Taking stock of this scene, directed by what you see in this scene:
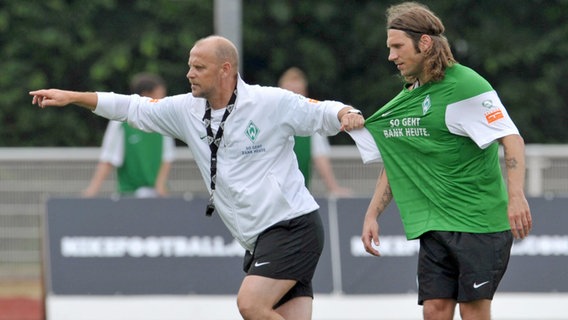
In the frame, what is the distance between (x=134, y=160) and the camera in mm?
13000

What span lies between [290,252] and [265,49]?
1595 centimetres

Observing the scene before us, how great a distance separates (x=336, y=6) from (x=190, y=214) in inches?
474

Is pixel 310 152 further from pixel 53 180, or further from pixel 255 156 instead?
pixel 255 156

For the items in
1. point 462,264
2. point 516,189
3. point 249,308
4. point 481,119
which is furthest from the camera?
point 249,308

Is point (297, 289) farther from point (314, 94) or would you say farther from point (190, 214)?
point (314, 94)

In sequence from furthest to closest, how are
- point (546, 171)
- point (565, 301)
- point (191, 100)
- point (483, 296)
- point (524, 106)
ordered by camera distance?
1. point (524, 106)
2. point (546, 171)
3. point (565, 301)
4. point (191, 100)
5. point (483, 296)

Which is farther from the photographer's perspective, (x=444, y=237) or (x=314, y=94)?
(x=314, y=94)

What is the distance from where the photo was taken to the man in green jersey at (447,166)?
24.5 feet

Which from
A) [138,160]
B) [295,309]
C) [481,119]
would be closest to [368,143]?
[481,119]

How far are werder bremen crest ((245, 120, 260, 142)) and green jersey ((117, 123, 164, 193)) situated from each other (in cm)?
512

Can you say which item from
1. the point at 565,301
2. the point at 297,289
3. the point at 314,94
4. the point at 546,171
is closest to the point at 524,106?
the point at 314,94

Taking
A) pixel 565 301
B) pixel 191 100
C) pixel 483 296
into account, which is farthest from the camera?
pixel 565 301

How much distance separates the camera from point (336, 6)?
23656 millimetres

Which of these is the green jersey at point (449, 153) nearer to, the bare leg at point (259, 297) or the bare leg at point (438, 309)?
the bare leg at point (438, 309)
